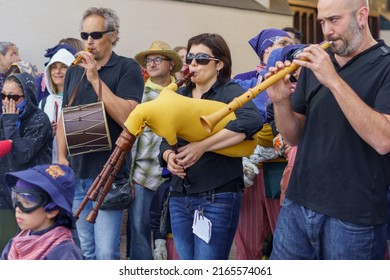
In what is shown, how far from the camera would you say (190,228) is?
4203mm

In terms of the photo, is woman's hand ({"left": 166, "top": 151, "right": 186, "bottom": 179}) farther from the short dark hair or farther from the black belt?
the short dark hair

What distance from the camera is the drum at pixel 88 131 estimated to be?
460cm

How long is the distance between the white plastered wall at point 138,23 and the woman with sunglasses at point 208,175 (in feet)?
14.0

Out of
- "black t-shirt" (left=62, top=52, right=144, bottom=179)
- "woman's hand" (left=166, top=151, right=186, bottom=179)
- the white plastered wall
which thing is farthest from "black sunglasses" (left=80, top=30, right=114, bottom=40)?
the white plastered wall

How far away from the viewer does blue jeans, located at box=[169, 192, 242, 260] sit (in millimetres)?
4109

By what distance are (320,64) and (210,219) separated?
1.24 m

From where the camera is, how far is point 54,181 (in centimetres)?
368

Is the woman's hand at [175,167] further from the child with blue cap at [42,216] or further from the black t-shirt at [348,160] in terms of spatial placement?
the black t-shirt at [348,160]

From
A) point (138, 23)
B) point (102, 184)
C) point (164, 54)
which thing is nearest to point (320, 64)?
point (102, 184)

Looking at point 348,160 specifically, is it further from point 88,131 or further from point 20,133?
point 20,133

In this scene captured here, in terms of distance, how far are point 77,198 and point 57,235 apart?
3.76ft

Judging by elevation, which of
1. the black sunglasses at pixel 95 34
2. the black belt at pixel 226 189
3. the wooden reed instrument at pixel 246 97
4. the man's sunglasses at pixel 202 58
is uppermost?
the black sunglasses at pixel 95 34

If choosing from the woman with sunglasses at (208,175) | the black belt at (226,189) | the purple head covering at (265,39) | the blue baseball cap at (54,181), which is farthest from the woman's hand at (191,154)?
the purple head covering at (265,39)

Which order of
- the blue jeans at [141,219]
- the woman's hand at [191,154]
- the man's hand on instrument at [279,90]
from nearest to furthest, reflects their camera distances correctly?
the man's hand on instrument at [279,90]
the woman's hand at [191,154]
the blue jeans at [141,219]
